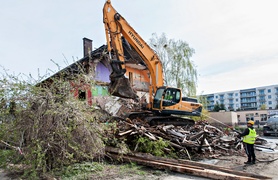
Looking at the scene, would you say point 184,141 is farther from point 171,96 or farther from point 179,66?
point 179,66

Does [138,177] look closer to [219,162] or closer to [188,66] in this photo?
[219,162]

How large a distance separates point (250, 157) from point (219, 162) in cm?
103

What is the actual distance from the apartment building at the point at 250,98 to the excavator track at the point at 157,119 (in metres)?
75.8

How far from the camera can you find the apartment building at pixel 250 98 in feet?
292

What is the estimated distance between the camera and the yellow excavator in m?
10.4

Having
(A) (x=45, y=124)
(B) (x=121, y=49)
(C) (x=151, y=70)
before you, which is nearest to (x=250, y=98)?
(C) (x=151, y=70)

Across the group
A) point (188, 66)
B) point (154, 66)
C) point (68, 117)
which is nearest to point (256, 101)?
point (188, 66)

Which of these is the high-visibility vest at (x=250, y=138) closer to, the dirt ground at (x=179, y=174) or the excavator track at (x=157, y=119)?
the dirt ground at (x=179, y=174)

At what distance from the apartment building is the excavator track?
249 ft

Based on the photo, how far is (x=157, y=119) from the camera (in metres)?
11.0

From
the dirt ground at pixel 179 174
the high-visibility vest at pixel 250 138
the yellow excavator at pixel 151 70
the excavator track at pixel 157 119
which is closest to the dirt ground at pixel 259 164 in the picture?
the dirt ground at pixel 179 174

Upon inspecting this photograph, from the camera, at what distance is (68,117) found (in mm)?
5902

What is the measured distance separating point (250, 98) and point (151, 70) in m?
96.4

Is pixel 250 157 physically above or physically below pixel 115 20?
below
